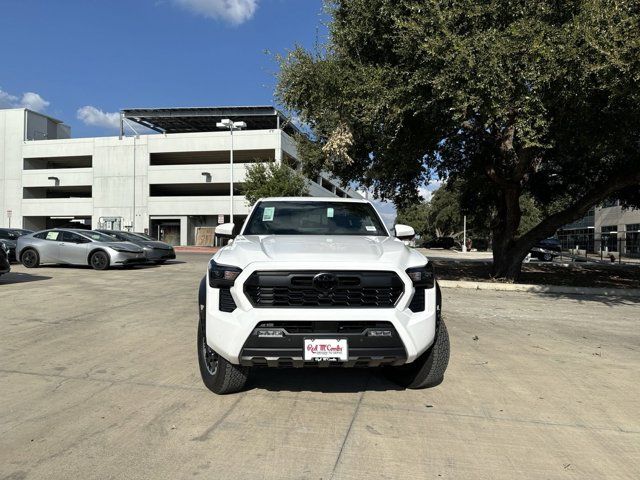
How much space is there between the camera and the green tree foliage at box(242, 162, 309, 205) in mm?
35344

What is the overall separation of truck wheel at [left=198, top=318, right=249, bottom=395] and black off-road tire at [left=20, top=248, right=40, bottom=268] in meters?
13.7

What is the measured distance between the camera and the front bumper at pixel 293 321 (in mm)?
3609

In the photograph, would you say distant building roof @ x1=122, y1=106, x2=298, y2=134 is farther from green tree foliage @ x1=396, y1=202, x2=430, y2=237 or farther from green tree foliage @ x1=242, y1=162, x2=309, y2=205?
green tree foliage @ x1=396, y1=202, x2=430, y2=237

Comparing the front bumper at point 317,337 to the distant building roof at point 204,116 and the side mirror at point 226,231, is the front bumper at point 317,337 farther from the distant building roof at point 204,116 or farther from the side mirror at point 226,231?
the distant building roof at point 204,116

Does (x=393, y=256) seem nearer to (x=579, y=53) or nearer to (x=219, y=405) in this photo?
(x=219, y=405)

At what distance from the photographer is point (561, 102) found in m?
9.29

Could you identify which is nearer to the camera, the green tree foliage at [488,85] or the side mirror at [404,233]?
the side mirror at [404,233]

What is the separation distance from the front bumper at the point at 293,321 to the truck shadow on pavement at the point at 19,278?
396 inches

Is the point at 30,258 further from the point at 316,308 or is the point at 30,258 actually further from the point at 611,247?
the point at 611,247

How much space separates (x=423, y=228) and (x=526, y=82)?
70171 mm

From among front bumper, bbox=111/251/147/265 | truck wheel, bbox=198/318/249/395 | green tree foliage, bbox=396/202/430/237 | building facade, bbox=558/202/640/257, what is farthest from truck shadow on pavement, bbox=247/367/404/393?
green tree foliage, bbox=396/202/430/237

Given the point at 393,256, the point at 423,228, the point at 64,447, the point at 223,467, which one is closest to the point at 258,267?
the point at 393,256

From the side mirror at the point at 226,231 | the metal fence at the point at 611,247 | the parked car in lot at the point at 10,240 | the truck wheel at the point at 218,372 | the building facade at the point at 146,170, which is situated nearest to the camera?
the truck wheel at the point at 218,372

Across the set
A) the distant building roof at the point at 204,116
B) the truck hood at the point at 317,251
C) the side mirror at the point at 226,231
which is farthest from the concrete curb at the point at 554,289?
the distant building roof at the point at 204,116
